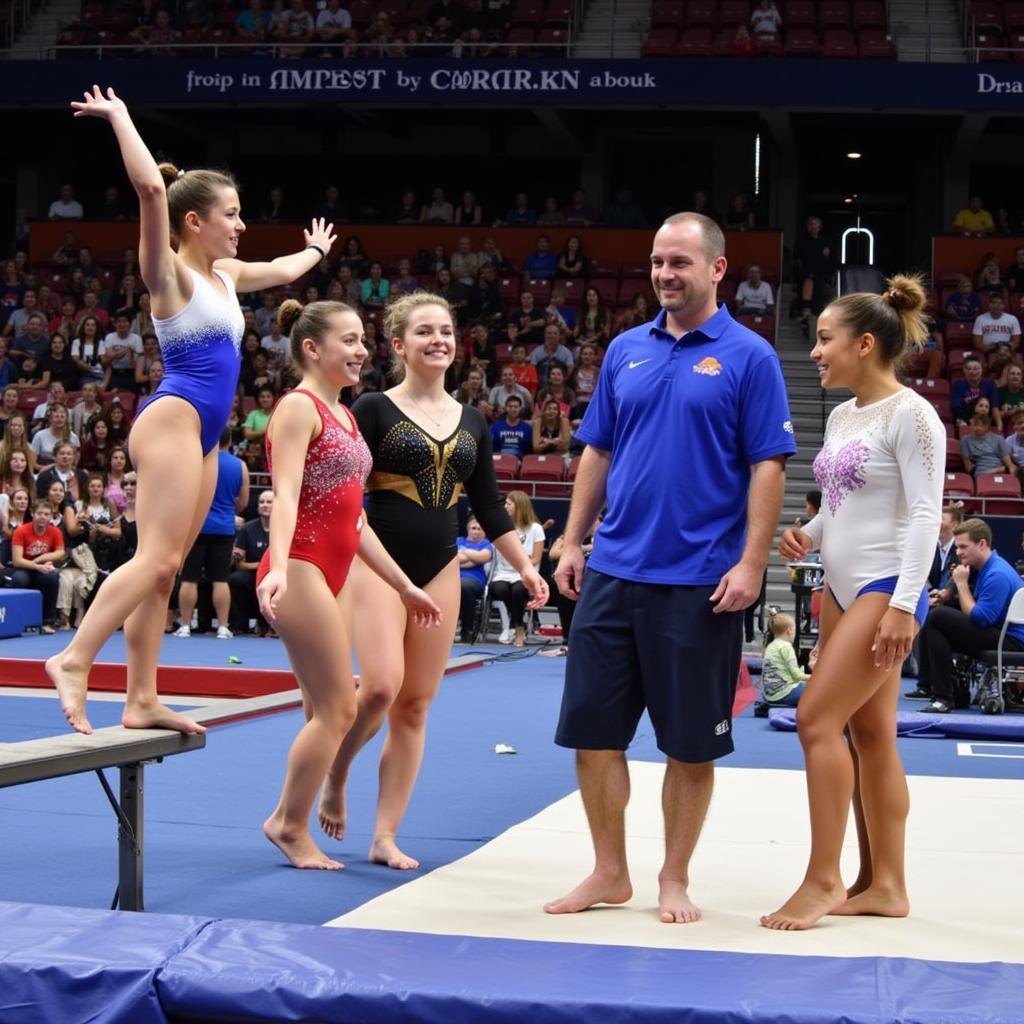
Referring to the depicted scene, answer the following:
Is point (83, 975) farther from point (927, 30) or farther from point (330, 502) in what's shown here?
point (927, 30)

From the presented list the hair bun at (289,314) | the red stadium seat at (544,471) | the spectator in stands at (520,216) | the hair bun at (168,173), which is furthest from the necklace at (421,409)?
the spectator in stands at (520,216)

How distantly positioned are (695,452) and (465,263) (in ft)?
45.2

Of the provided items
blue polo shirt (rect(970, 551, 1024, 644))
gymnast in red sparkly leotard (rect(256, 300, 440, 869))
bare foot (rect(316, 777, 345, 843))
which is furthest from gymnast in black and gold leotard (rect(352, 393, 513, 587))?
blue polo shirt (rect(970, 551, 1024, 644))

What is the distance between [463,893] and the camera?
4.02 m

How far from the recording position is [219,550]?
11617mm

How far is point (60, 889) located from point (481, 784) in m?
2.21

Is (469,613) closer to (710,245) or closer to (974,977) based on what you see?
(710,245)

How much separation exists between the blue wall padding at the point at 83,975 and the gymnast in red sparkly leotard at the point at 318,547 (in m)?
1.19

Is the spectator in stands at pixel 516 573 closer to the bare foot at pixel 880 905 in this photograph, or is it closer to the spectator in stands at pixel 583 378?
the spectator in stands at pixel 583 378

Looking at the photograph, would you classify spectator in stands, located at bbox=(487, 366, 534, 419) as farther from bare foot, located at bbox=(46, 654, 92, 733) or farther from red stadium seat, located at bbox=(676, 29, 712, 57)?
bare foot, located at bbox=(46, 654, 92, 733)

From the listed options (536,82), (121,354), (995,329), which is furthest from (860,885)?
(536,82)

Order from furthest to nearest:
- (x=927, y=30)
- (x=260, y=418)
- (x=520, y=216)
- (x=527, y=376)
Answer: (x=520, y=216) < (x=927, y=30) < (x=527, y=376) < (x=260, y=418)

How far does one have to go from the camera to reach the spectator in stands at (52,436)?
545 inches

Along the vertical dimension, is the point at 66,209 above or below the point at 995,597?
above
